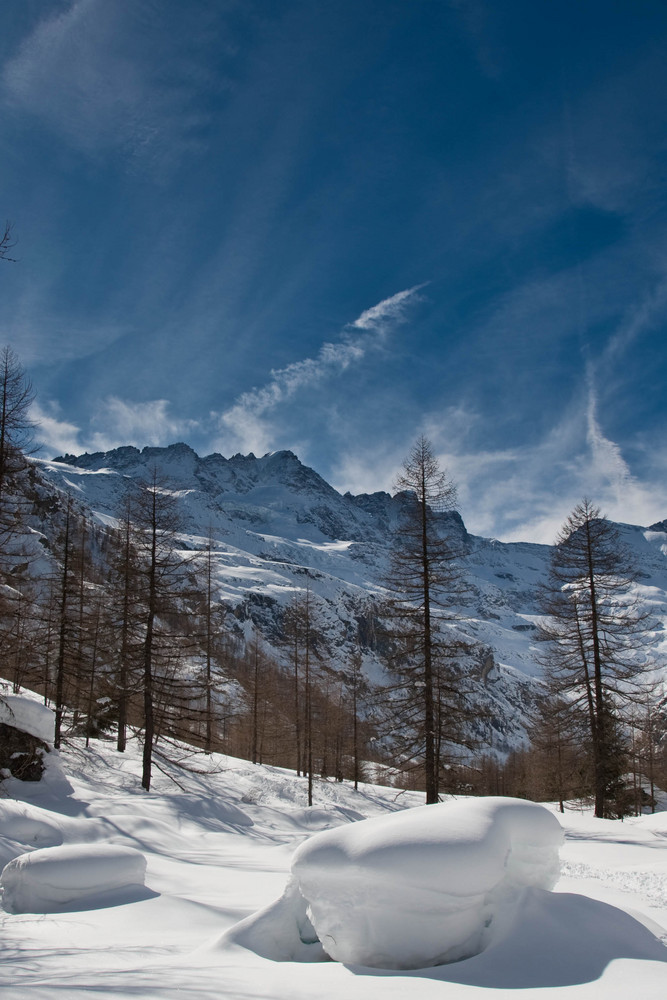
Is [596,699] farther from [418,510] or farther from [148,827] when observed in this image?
[148,827]

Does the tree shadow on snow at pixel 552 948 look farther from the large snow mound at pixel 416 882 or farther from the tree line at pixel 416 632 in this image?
the tree line at pixel 416 632

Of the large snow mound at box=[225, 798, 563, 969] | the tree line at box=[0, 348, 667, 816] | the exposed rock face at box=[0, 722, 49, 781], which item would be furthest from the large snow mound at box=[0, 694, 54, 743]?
the large snow mound at box=[225, 798, 563, 969]

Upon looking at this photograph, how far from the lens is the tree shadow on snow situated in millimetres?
4074

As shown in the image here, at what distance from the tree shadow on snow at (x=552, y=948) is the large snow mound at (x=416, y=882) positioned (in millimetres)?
201

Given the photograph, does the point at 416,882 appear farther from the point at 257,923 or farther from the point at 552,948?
the point at 257,923

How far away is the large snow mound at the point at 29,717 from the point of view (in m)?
16.5

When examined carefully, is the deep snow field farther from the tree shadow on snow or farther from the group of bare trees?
the group of bare trees

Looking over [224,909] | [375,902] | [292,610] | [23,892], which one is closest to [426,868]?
[375,902]

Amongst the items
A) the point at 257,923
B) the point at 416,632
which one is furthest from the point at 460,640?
the point at 257,923

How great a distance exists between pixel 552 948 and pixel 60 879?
233 inches

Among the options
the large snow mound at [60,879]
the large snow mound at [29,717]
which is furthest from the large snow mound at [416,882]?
the large snow mound at [29,717]

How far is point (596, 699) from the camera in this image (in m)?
18.8

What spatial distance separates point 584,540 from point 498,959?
17695mm

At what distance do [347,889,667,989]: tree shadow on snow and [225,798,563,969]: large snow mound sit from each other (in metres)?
0.20
